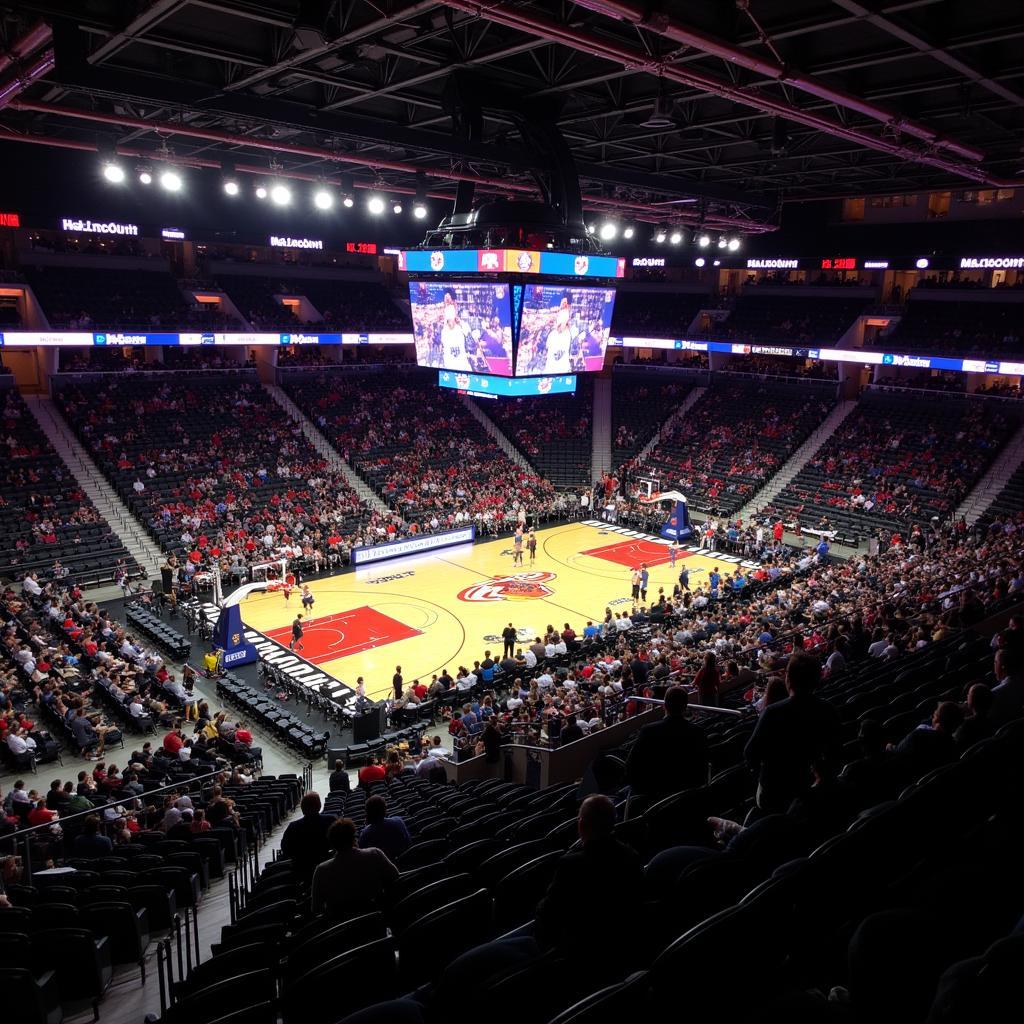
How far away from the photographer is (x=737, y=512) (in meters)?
36.3

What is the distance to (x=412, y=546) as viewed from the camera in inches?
1250

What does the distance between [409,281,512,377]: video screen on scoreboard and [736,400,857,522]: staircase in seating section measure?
62.0ft

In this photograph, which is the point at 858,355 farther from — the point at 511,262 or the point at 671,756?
the point at 671,756

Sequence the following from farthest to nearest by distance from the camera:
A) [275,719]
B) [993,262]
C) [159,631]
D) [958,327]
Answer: [958,327], [993,262], [159,631], [275,719]

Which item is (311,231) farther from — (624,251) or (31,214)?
(624,251)

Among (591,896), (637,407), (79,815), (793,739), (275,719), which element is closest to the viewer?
(591,896)

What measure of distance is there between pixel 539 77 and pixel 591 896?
15.5m

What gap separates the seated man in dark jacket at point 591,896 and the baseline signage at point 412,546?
27.0 meters

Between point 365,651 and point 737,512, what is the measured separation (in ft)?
66.1

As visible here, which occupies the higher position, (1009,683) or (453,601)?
(1009,683)

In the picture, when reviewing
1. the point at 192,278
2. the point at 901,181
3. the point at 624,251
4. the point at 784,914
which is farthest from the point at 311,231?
the point at 784,914

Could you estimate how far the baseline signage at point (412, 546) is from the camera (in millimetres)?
30406

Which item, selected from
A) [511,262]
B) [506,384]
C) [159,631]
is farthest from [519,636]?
[511,262]

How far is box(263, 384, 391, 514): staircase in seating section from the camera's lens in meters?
35.0
